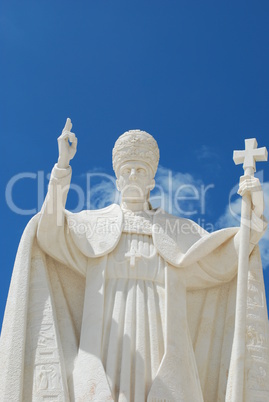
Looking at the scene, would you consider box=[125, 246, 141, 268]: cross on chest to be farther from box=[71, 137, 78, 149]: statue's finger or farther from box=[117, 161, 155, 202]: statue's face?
box=[71, 137, 78, 149]: statue's finger

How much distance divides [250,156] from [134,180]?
1.65 meters

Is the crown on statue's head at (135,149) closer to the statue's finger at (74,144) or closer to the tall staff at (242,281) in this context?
the statue's finger at (74,144)

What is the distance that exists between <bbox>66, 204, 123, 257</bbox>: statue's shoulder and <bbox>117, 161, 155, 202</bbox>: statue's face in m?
0.25

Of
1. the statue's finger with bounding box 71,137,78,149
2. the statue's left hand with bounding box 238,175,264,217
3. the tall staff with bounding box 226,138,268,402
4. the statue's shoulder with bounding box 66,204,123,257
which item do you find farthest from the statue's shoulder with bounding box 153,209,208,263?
the statue's finger with bounding box 71,137,78,149

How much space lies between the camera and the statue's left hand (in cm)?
1010

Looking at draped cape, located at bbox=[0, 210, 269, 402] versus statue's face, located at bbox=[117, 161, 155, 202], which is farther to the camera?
statue's face, located at bbox=[117, 161, 155, 202]

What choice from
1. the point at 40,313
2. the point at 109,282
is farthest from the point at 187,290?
the point at 40,313

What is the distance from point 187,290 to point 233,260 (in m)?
0.75

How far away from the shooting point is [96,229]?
35.5 ft

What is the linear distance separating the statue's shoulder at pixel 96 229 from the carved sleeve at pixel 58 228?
0.42 ft

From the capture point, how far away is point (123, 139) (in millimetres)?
11242

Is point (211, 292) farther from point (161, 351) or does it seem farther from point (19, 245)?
point (19, 245)

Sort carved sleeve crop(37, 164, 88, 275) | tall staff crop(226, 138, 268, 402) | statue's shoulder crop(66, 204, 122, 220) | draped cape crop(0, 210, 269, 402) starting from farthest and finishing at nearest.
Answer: statue's shoulder crop(66, 204, 122, 220) < carved sleeve crop(37, 164, 88, 275) < draped cape crop(0, 210, 269, 402) < tall staff crop(226, 138, 268, 402)

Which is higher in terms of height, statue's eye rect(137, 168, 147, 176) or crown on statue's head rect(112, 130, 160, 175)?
crown on statue's head rect(112, 130, 160, 175)
